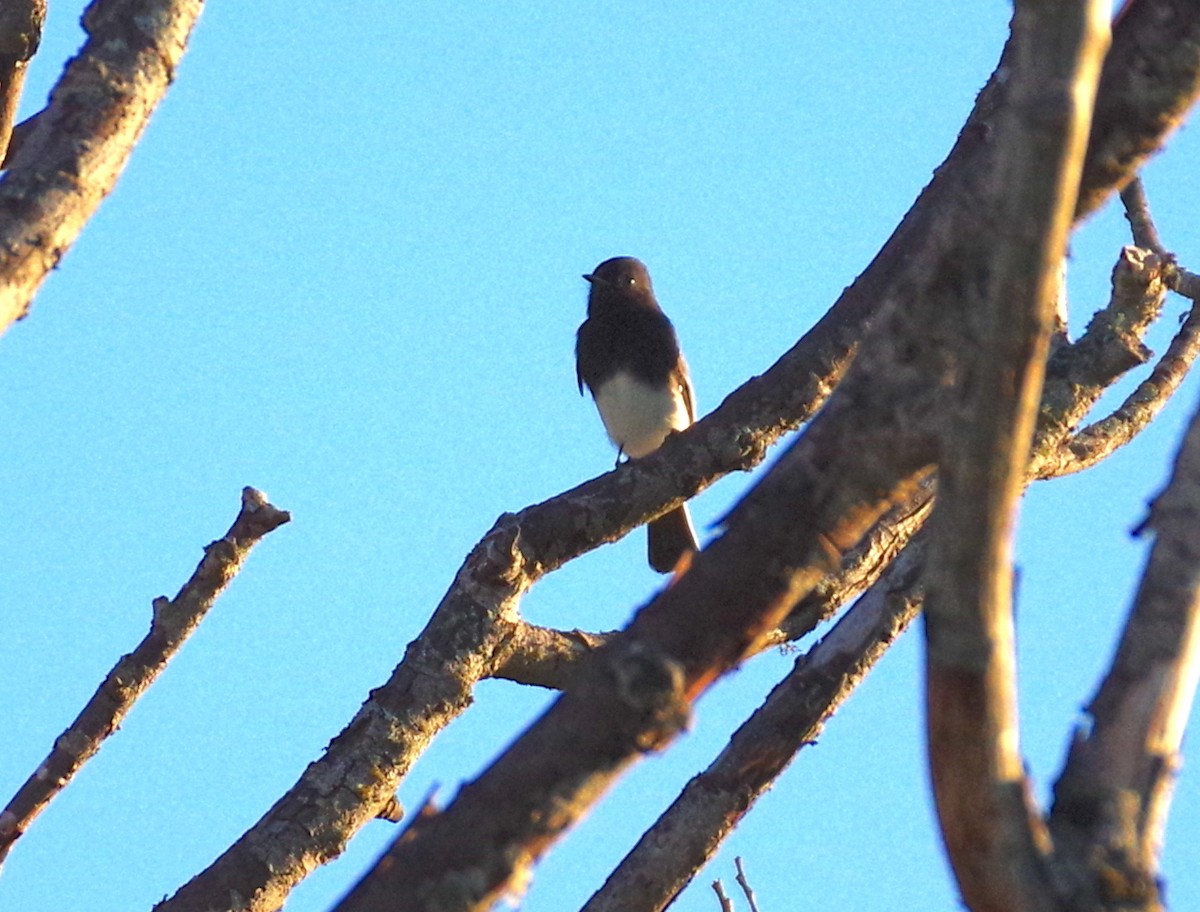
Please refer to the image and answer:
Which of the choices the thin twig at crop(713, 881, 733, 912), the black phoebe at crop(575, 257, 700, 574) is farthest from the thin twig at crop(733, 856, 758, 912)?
the black phoebe at crop(575, 257, 700, 574)

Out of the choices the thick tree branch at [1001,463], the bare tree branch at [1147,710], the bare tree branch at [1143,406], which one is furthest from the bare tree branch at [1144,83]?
the bare tree branch at [1143,406]

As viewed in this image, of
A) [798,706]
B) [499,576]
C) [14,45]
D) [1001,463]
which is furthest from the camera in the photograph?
[499,576]

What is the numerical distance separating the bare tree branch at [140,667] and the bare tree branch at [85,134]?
1600mm

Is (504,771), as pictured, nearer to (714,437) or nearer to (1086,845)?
(1086,845)

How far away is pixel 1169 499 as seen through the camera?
239cm

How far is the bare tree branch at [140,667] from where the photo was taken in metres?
4.30

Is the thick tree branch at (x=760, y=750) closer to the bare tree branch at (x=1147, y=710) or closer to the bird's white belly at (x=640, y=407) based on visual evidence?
the bare tree branch at (x=1147, y=710)

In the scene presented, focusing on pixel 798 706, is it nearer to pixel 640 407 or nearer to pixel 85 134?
pixel 85 134

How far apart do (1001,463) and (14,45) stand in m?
2.85

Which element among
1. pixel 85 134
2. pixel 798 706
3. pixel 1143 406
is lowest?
pixel 85 134

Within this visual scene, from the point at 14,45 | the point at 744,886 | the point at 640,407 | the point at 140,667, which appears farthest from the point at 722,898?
the point at 640,407

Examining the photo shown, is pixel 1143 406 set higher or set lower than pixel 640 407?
lower

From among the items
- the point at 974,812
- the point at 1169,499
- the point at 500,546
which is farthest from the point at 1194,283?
A: the point at 974,812

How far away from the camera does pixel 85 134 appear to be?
2.83 m
